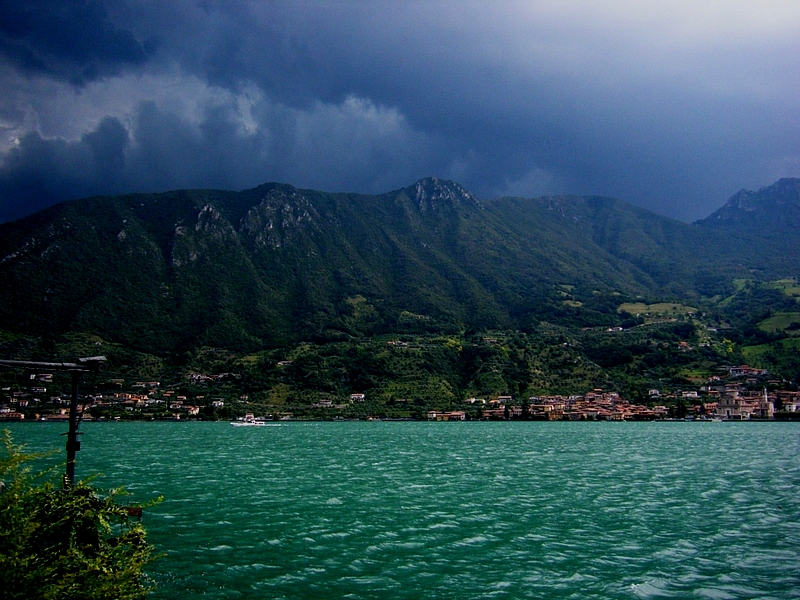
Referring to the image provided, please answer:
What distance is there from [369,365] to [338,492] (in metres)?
146

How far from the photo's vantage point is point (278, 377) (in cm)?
16888

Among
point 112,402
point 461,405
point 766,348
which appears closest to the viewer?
point 112,402

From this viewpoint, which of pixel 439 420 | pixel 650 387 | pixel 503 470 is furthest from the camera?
pixel 650 387

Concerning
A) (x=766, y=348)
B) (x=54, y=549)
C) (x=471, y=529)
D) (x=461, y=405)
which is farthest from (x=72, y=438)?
(x=766, y=348)

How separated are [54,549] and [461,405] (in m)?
150

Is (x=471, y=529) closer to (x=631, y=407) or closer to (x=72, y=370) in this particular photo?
(x=72, y=370)

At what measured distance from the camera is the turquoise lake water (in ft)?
51.4

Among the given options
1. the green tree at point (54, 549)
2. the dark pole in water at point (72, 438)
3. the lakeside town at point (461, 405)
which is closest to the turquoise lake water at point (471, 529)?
the dark pole in water at point (72, 438)

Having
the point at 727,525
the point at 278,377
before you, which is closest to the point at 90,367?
the point at 727,525

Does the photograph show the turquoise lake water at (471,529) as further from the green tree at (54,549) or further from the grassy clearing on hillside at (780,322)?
the grassy clearing on hillside at (780,322)

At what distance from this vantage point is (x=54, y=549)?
34.4 feet

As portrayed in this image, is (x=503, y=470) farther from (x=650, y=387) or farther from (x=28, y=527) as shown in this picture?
(x=650, y=387)

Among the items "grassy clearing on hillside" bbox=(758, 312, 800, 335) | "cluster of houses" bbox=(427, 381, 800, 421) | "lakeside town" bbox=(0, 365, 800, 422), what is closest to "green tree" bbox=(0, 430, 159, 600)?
"lakeside town" bbox=(0, 365, 800, 422)

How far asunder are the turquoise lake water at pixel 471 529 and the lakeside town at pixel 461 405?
103 meters
